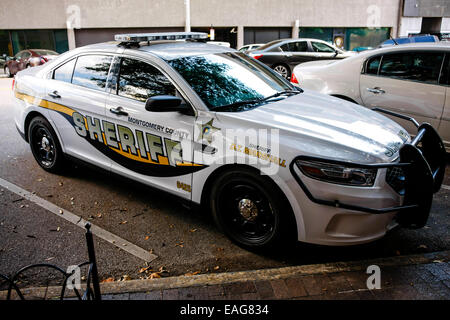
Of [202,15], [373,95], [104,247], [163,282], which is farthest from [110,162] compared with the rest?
[202,15]

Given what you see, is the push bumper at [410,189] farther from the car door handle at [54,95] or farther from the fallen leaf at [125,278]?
the car door handle at [54,95]

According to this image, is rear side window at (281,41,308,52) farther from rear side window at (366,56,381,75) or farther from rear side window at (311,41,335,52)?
rear side window at (366,56,381,75)

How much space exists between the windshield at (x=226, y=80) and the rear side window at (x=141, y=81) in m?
0.19

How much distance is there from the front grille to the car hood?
0.10 metres

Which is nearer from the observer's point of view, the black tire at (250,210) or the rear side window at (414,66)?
the black tire at (250,210)

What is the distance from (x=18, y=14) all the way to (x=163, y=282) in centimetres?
3216

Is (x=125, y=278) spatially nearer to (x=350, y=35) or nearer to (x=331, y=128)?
(x=331, y=128)

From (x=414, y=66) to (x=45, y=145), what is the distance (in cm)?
512

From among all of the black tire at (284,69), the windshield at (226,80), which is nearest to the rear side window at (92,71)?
the windshield at (226,80)

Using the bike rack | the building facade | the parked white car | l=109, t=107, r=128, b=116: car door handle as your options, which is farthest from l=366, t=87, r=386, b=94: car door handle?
the building facade

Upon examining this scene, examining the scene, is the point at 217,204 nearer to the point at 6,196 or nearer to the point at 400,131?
the point at 400,131

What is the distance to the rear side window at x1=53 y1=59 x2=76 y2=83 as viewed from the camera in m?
4.74

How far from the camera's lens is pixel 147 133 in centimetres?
384

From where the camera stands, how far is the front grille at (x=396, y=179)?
3092mm
